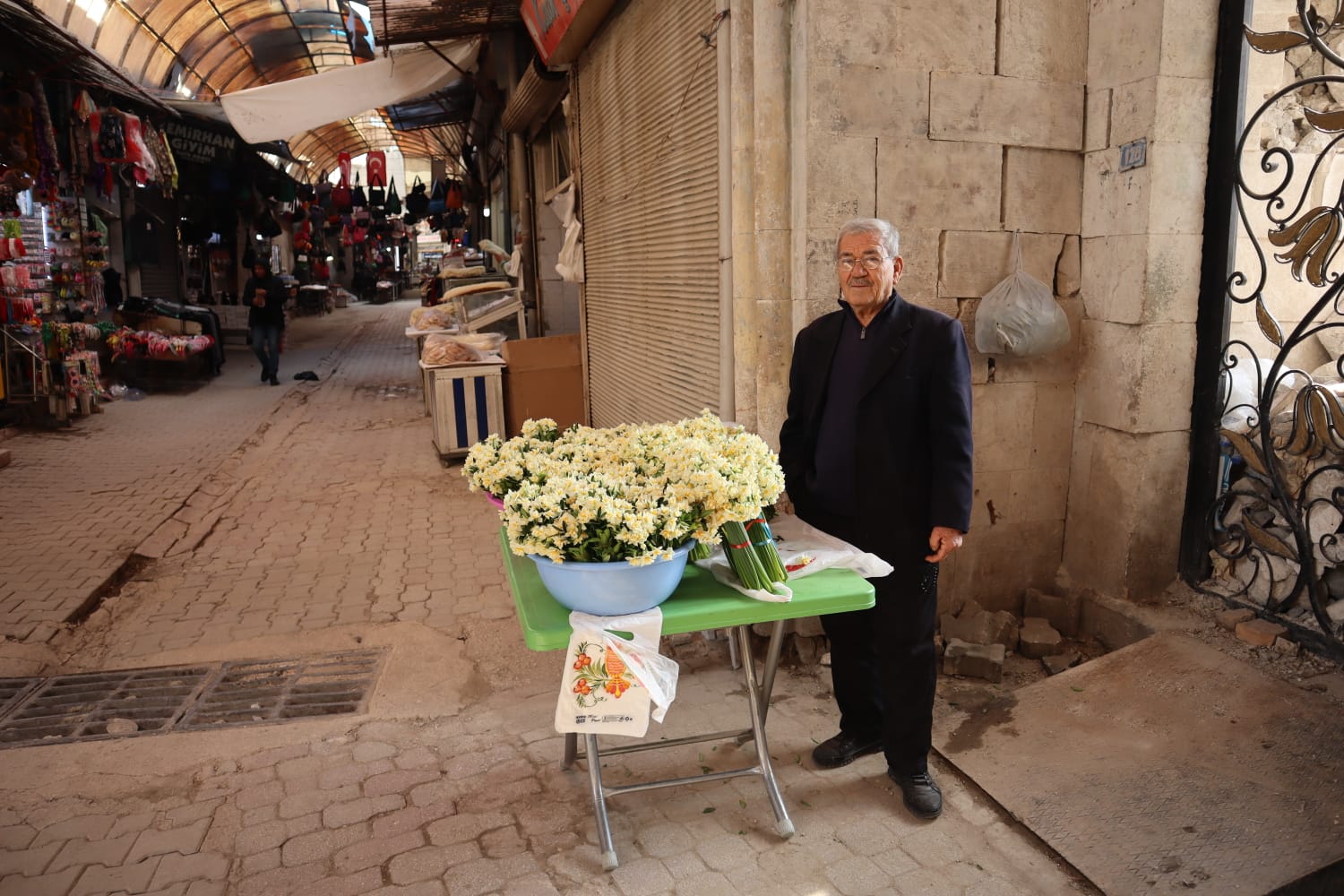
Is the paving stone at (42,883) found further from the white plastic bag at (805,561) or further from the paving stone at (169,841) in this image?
the white plastic bag at (805,561)

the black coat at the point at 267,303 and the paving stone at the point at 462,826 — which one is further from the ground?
the black coat at the point at 267,303

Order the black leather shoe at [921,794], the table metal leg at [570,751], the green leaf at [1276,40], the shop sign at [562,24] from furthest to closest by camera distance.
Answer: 1. the shop sign at [562,24]
2. the green leaf at [1276,40]
3. the table metal leg at [570,751]
4. the black leather shoe at [921,794]

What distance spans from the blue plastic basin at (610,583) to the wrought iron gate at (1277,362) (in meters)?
2.75

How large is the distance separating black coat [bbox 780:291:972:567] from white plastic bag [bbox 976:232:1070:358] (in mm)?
1226

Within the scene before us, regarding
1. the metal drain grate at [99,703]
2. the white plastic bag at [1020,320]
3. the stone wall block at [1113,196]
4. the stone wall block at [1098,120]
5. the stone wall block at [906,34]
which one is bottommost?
the metal drain grate at [99,703]

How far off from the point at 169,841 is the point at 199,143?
14721 millimetres

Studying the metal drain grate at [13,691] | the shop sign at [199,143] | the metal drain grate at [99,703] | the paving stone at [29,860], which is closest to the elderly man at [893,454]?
the paving stone at [29,860]

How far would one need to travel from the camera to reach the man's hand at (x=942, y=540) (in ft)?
9.86

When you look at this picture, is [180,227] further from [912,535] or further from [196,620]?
[912,535]

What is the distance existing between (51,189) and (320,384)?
453 cm

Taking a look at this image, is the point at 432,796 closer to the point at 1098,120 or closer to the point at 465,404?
the point at 1098,120

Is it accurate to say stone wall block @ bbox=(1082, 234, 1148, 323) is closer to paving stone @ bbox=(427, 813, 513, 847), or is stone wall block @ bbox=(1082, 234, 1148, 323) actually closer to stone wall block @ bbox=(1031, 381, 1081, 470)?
stone wall block @ bbox=(1031, 381, 1081, 470)

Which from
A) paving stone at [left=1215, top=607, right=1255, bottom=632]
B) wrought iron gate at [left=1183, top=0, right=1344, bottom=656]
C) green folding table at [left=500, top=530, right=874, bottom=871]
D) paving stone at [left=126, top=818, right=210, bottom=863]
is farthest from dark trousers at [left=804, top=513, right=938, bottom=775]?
paving stone at [left=126, top=818, right=210, bottom=863]

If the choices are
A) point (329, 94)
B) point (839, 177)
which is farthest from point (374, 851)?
point (329, 94)
